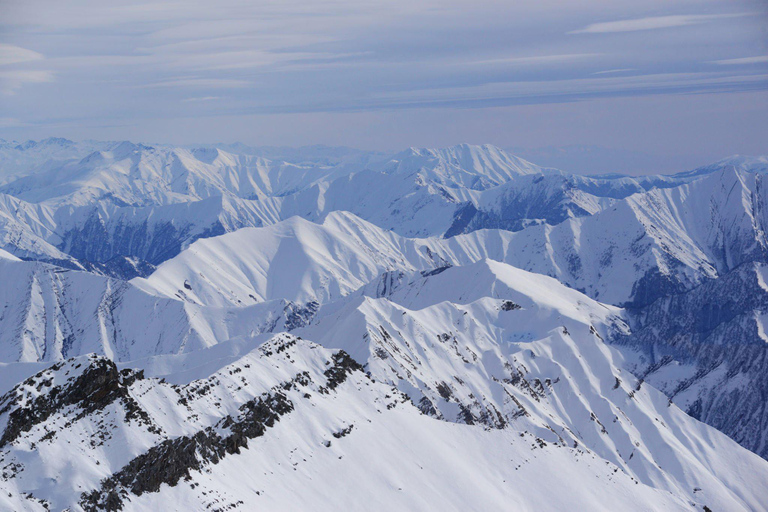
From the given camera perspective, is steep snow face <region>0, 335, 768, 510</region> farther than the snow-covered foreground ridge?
No

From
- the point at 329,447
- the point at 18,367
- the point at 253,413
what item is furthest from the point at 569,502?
the point at 18,367

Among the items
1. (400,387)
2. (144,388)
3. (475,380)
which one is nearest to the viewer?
(144,388)

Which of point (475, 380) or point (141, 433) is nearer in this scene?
point (141, 433)

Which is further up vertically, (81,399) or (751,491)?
(81,399)

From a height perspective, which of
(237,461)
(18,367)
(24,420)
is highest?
(24,420)

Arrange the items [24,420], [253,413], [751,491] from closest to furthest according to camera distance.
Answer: [24,420] → [253,413] → [751,491]

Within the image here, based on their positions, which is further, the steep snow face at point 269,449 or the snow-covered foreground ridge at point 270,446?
the snow-covered foreground ridge at point 270,446

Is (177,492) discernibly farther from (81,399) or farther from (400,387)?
(400,387)

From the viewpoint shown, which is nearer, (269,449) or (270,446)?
(269,449)
